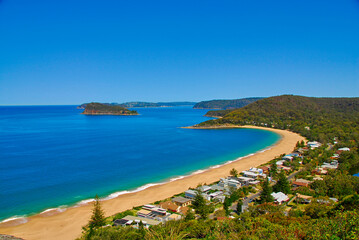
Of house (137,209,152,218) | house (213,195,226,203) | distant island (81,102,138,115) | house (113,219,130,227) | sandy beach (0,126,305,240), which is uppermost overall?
distant island (81,102,138,115)

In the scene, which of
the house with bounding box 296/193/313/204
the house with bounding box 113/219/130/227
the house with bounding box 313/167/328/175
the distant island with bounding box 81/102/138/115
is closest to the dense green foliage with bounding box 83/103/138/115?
the distant island with bounding box 81/102/138/115

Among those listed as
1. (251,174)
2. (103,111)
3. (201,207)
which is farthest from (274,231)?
(103,111)

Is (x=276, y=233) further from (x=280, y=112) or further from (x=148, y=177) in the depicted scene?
(x=280, y=112)

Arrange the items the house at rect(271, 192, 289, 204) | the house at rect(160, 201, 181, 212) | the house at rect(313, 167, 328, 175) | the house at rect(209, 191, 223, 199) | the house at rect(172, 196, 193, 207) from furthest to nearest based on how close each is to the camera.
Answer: the house at rect(313, 167, 328, 175) → the house at rect(209, 191, 223, 199) → the house at rect(172, 196, 193, 207) → the house at rect(271, 192, 289, 204) → the house at rect(160, 201, 181, 212)

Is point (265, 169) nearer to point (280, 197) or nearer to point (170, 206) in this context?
point (280, 197)

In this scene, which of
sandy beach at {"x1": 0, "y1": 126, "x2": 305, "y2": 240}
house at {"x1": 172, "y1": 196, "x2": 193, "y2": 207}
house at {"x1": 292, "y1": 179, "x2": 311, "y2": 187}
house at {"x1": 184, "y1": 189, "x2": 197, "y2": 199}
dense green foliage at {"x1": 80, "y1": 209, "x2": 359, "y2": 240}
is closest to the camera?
dense green foliage at {"x1": 80, "y1": 209, "x2": 359, "y2": 240}

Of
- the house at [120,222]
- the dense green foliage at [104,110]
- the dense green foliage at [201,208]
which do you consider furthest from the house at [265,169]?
the dense green foliage at [104,110]

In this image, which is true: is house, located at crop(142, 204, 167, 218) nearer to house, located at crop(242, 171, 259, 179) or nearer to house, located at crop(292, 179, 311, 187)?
house, located at crop(242, 171, 259, 179)

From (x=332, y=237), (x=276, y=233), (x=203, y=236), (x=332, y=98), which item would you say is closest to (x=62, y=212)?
(x=203, y=236)
